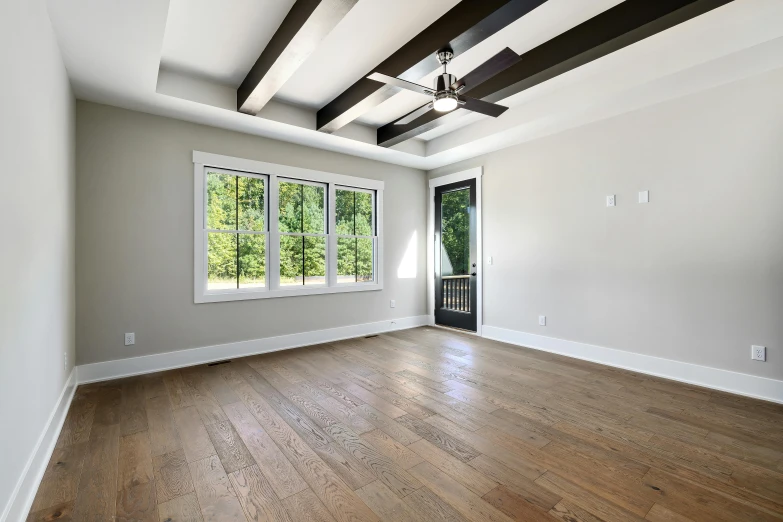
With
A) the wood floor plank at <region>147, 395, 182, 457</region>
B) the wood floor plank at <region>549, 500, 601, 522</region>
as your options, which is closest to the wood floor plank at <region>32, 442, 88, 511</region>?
the wood floor plank at <region>147, 395, 182, 457</region>

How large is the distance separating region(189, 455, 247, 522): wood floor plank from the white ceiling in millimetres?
2696

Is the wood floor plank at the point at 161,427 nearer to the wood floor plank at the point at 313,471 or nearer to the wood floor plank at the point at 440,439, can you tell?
the wood floor plank at the point at 313,471

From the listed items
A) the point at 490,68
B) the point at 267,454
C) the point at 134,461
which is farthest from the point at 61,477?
the point at 490,68

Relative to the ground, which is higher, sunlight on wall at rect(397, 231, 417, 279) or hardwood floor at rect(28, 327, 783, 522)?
sunlight on wall at rect(397, 231, 417, 279)

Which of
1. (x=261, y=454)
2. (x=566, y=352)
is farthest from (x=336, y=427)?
(x=566, y=352)

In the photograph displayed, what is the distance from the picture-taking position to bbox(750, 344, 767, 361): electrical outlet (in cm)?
300

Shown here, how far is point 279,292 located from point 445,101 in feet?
9.87

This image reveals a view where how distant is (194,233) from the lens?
393cm

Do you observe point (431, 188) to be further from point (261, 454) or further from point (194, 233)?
point (261, 454)

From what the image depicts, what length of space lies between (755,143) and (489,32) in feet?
8.31

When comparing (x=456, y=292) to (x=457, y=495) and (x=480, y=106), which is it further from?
(x=457, y=495)

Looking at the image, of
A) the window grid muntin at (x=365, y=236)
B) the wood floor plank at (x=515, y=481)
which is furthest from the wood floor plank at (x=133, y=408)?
the window grid muntin at (x=365, y=236)

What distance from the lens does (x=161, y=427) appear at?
2480 millimetres

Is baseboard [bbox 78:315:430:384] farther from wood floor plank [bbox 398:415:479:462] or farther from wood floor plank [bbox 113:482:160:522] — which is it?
wood floor plank [bbox 398:415:479:462]
